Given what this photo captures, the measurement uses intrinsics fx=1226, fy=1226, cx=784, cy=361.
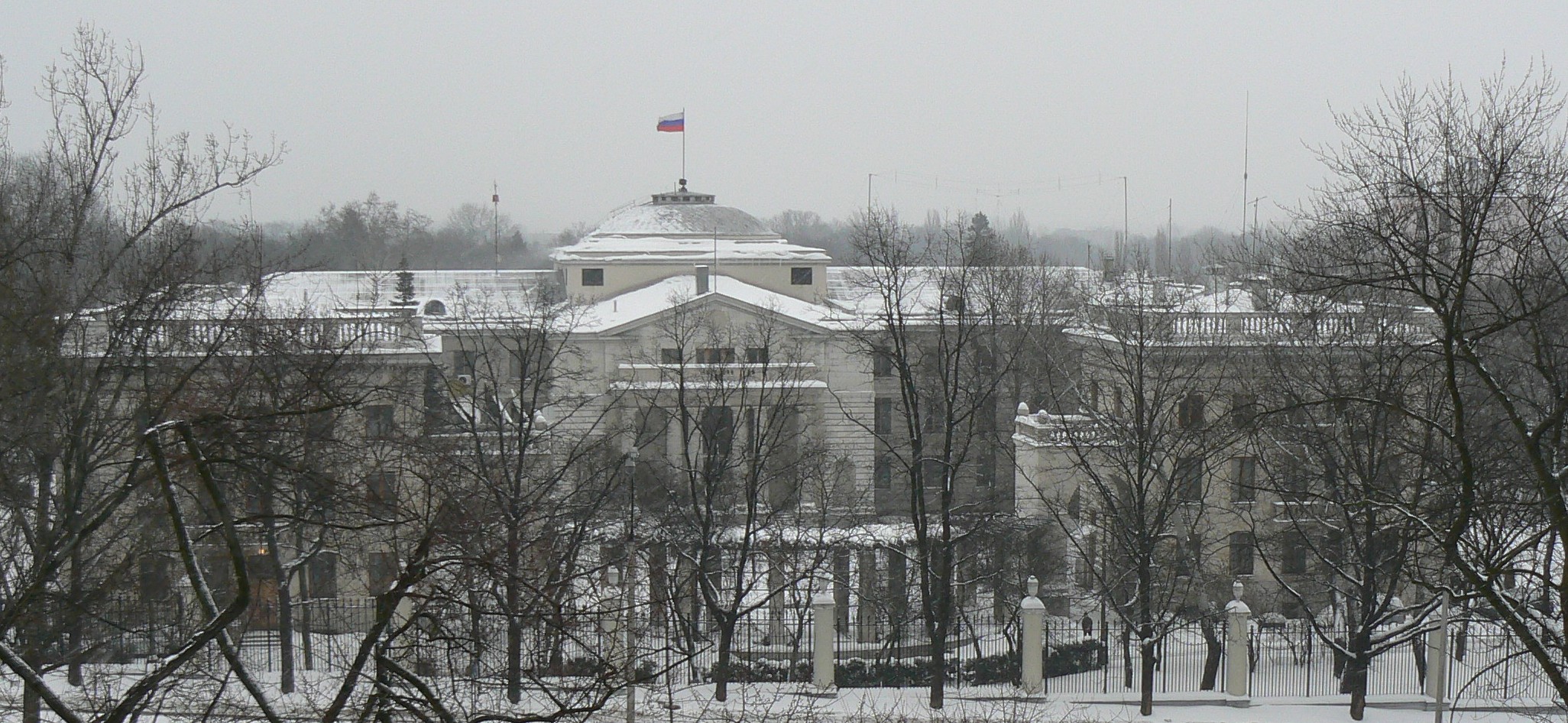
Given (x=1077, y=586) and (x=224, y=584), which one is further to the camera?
(x=1077, y=586)

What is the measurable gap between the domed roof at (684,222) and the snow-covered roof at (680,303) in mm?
5782

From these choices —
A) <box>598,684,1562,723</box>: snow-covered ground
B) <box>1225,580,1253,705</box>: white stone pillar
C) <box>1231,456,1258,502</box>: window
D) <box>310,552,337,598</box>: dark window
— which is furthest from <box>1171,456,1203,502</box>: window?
<box>310,552,337,598</box>: dark window

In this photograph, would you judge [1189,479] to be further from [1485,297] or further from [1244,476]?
[1485,297]

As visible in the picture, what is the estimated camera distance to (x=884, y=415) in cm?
3994

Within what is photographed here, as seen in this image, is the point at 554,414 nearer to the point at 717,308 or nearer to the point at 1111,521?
the point at 717,308

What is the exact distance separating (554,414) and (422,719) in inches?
1171

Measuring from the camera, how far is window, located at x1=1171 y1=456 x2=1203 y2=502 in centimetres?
2006

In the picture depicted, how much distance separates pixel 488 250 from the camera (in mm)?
99062

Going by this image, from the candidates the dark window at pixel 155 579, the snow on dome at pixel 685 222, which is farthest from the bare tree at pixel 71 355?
the snow on dome at pixel 685 222

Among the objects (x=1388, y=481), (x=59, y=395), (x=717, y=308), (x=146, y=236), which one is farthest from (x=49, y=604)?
(x=717, y=308)

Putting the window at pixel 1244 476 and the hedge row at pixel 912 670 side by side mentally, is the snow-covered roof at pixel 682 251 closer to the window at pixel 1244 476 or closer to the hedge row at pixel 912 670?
the window at pixel 1244 476

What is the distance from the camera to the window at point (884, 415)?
129 feet

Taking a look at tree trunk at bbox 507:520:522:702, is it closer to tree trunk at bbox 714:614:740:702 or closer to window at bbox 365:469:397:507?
window at bbox 365:469:397:507

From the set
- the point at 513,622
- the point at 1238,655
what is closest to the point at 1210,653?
the point at 1238,655
